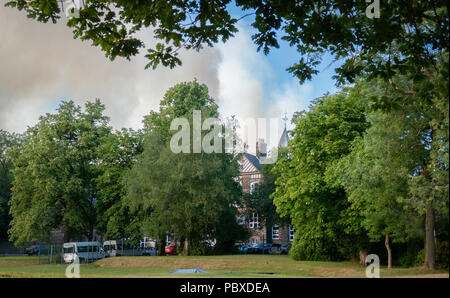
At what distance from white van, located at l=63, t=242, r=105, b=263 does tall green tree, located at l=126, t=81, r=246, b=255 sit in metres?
6.28

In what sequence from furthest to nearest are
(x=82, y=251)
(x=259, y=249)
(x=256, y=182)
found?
(x=256, y=182) < (x=259, y=249) < (x=82, y=251)

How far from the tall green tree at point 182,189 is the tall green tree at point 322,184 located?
561 centimetres

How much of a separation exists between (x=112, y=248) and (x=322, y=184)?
23.5m

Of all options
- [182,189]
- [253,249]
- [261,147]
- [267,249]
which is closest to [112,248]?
[182,189]

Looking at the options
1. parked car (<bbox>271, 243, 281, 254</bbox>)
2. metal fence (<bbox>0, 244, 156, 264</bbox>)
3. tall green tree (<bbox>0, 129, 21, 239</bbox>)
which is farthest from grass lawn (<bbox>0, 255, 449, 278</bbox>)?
parked car (<bbox>271, 243, 281, 254</bbox>)

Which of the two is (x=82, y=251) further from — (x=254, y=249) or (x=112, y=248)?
(x=254, y=249)

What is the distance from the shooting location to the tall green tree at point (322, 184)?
1045 inches

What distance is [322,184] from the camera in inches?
1072

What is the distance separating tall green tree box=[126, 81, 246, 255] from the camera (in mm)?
31844

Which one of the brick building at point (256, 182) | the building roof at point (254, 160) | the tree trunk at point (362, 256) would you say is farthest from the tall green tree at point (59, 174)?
the building roof at point (254, 160)

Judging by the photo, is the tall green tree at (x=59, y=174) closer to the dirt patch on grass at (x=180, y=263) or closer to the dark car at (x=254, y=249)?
the dirt patch on grass at (x=180, y=263)

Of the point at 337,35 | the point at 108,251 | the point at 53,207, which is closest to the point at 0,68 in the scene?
the point at 337,35
